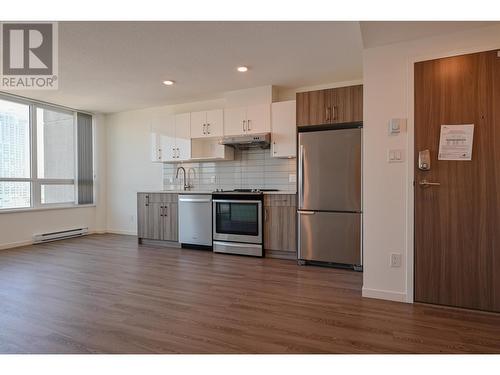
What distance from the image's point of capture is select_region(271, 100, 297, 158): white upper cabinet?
4.09 metres

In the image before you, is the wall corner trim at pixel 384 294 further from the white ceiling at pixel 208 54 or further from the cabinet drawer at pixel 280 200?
the white ceiling at pixel 208 54

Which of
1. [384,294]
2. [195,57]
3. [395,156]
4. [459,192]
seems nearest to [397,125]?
[395,156]

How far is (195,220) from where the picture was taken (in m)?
4.48

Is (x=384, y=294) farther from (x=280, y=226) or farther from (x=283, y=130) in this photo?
(x=283, y=130)

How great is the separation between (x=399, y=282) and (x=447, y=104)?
154cm

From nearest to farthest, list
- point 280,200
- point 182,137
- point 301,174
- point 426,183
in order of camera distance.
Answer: point 426,183, point 301,174, point 280,200, point 182,137

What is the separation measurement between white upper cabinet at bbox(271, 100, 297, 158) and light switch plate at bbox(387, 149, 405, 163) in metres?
1.66

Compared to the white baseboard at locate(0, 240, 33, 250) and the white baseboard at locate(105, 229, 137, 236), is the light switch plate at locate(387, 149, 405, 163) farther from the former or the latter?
the white baseboard at locate(0, 240, 33, 250)

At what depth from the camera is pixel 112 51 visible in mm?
3100

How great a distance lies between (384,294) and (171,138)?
4.01 m

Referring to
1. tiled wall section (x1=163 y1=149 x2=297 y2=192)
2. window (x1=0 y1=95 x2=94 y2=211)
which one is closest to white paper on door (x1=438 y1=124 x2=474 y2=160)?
tiled wall section (x1=163 y1=149 x2=297 y2=192)
